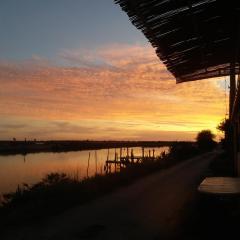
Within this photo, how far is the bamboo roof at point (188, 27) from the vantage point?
444 cm

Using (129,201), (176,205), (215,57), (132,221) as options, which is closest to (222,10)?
(215,57)

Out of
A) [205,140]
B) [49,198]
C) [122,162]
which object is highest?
[205,140]

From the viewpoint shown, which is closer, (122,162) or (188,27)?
(188,27)

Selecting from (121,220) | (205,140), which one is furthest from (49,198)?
(205,140)

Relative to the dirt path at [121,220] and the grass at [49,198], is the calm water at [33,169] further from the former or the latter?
the dirt path at [121,220]

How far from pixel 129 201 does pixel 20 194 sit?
2.99 meters

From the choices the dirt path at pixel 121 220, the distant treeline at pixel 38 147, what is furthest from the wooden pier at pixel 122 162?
the distant treeline at pixel 38 147

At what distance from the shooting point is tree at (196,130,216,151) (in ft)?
215

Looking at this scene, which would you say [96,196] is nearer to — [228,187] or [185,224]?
[185,224]

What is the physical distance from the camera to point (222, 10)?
4.53 m

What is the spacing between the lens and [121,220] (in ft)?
30.1

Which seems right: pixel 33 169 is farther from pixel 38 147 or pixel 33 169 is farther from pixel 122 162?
pixel 38 147

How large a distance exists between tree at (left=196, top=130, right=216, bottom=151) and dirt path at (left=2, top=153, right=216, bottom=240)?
52754 mm

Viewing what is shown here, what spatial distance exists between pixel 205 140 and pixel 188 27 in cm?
6338
